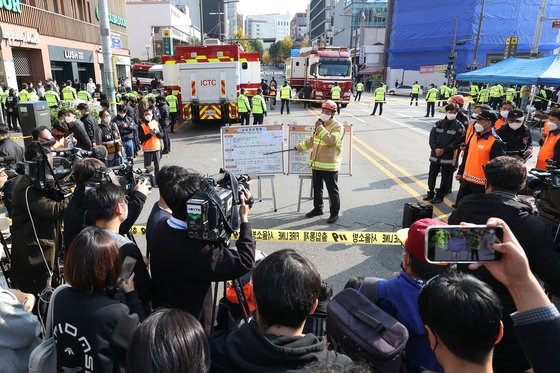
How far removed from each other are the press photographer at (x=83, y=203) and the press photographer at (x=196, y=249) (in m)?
0.90

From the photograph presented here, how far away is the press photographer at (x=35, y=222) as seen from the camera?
138 inches

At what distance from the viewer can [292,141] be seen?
23.3 ft

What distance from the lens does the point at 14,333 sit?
209 cm

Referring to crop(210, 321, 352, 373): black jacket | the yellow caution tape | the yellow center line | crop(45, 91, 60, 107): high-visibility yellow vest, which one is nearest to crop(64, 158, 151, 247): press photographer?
the yellow caution tape

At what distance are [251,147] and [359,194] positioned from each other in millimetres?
2542

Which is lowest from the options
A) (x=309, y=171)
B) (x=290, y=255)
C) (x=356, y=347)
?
(x=309, y=171)

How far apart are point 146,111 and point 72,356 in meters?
7.18

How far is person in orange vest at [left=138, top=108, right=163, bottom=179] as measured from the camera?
8219mm

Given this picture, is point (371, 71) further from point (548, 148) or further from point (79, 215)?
point (79, 215)

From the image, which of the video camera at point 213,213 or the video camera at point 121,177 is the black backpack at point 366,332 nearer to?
the video camera at point 213,213

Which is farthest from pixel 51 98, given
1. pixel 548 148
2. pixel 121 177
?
pixel 548 148

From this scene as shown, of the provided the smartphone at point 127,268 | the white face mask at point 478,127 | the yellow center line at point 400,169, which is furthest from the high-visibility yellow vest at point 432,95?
the smartphone at point 127,268

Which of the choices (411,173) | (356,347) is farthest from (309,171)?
(356,347)

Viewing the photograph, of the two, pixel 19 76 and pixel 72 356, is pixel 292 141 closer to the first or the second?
pixel 72 356
